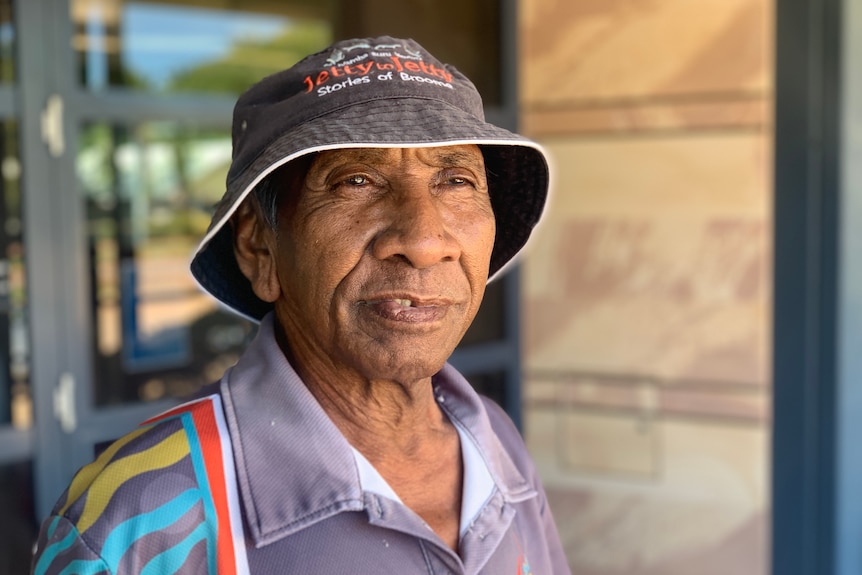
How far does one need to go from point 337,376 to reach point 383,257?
208 mm

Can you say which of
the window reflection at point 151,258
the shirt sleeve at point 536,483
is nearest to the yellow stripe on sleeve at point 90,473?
the shirt sleeve at point 536,483

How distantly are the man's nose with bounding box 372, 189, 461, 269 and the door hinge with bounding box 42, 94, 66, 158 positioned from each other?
238 cm

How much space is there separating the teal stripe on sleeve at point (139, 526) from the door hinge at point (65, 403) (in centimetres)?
249

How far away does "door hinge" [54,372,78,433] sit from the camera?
11.1 ft

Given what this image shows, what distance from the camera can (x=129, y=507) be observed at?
3.62 ft

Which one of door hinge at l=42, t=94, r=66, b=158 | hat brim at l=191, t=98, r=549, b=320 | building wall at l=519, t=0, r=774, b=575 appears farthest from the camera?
building wall at l=519, t=0, r=774, b=575

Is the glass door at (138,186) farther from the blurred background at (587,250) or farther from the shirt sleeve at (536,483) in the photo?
the shirt sleeve at (536,483)

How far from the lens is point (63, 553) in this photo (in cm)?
110

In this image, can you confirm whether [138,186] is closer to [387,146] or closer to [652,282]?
[652,282]

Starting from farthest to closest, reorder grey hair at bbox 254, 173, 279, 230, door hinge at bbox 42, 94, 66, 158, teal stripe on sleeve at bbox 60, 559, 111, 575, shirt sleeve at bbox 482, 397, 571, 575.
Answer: door hinge at bbox 42, 94, 66, 158 < shirt sleeve at bbox 482, 397, 571, 575 < grey hair at bbox 254, 173, 279, 230 < teal stripe on sleeve at bbox 60, 559, 111, 575

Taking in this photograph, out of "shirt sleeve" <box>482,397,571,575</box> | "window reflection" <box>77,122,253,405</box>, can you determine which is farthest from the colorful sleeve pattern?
"window reflection" <box>77,122,253,405</box>

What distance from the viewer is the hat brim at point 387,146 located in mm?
1191

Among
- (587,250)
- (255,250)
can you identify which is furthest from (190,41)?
(255,250)

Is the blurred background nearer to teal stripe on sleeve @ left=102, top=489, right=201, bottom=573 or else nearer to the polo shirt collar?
the polo shirt collar
